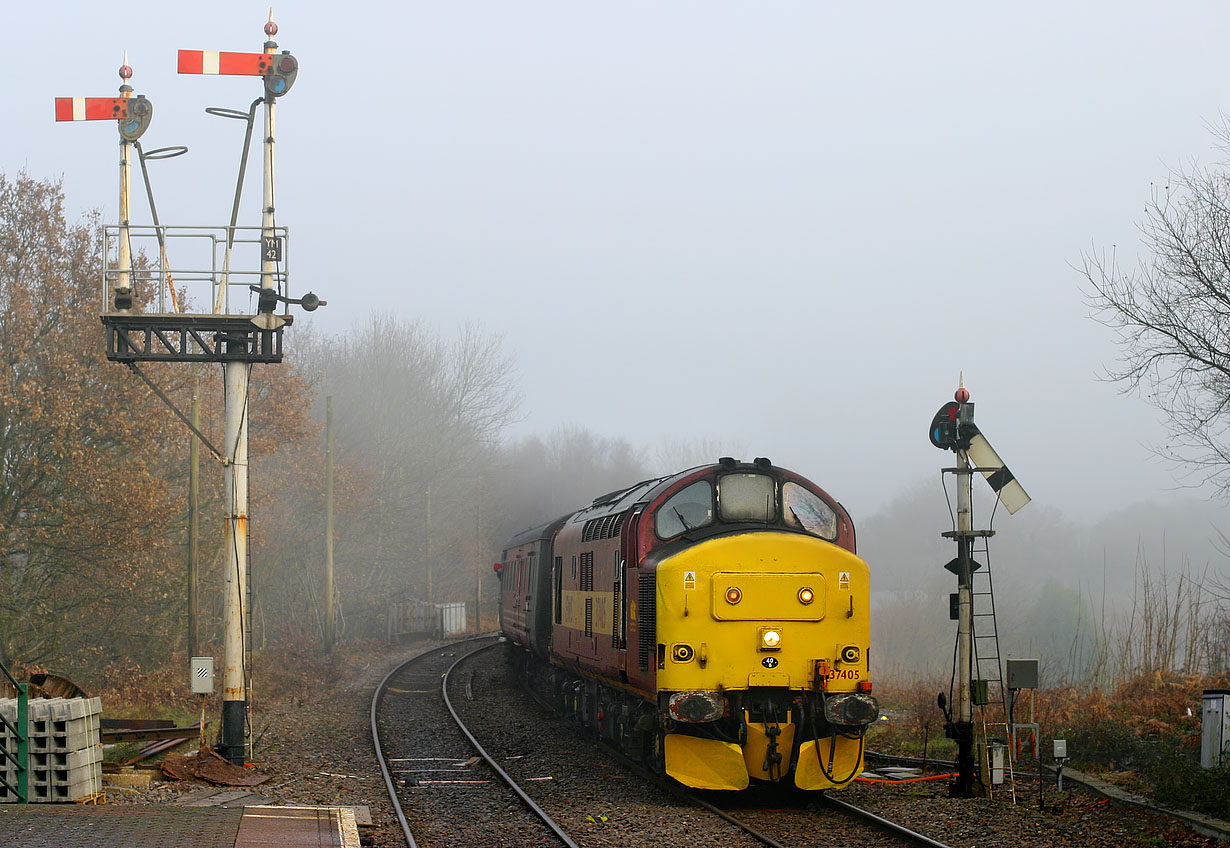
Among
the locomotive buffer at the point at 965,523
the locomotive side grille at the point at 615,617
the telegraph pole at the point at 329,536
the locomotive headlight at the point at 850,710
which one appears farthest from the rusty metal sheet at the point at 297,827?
the telegraph pole at the point at 329,536

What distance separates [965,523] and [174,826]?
26.5 ft

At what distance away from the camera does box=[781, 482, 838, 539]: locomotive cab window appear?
40.2 feet

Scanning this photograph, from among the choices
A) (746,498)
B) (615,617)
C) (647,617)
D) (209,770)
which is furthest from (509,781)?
(746,498)

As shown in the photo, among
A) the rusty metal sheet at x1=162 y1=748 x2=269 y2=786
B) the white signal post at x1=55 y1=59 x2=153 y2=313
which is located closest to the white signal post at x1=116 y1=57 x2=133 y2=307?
the white signal post at x1=55 y1=59 x2=153 y2=313

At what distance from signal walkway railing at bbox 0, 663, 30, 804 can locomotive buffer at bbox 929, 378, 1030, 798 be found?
888 centimetres

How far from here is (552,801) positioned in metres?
11.9

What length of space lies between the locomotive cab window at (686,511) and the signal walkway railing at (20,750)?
6.36 m

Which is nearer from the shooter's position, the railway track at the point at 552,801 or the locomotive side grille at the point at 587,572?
the railway track at the point at 552,801

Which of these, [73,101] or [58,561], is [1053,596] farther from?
[73,101]

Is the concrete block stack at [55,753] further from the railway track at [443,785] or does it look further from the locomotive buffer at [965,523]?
→ the locomotive buffer at [965,523]

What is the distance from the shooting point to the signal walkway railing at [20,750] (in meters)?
10.7

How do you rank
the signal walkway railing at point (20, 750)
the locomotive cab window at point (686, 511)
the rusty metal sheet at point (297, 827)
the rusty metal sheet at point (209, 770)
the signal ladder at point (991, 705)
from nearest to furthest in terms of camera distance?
1. the rusty metal sheet at point (297, 827)
2. the signal walkway railing at point (20, 750)
3. the signal ladder at point (991, 705)
4. the locomotive cab window at point (686, 511)
5. the rusty metal sheet at point (209, 770)

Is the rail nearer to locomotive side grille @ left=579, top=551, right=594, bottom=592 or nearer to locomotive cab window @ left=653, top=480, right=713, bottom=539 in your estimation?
locomotive side grille @ left=579, top=551, right=594, bottom=592

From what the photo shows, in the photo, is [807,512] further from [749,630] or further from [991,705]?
[991,705]
